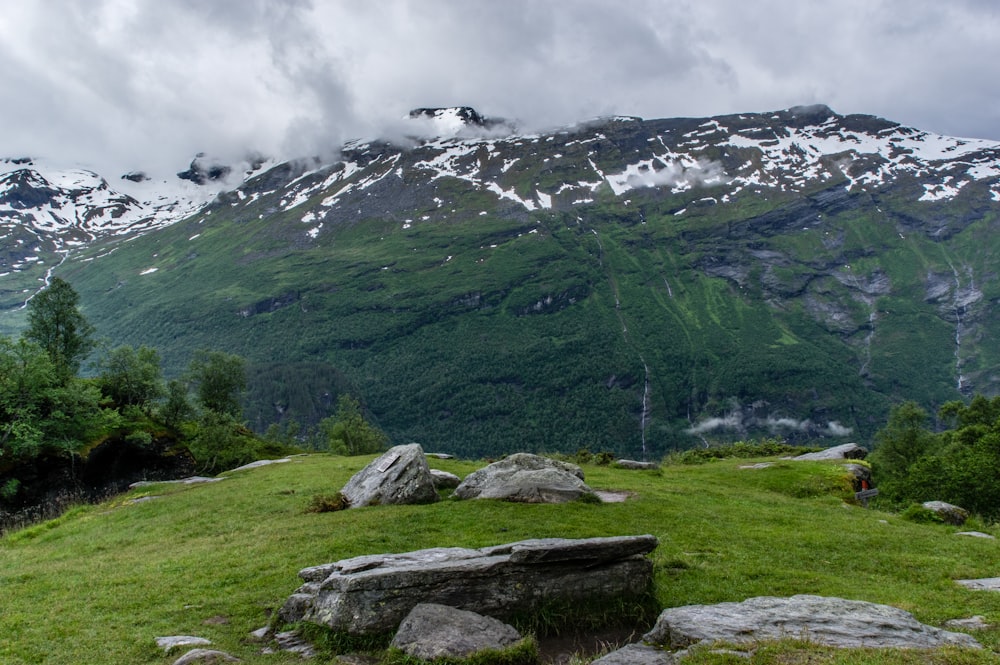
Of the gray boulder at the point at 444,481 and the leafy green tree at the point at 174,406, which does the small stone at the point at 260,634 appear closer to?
the gray boulder at the point at 444,481

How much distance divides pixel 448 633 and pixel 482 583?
1.95 metres

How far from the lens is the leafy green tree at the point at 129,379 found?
64.7 meters

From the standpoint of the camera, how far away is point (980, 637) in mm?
12281

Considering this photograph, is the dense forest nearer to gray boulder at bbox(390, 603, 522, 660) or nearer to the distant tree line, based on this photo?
the distant tree line

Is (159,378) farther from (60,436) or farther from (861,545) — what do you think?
(861,545)

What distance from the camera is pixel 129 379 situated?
64.9 metres

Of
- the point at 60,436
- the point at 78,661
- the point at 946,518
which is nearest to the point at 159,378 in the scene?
the point at 60,436

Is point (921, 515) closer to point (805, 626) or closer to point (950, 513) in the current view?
point (950, 513)

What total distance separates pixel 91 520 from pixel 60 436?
19.7 meters

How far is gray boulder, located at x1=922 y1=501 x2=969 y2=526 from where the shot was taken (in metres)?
28.6

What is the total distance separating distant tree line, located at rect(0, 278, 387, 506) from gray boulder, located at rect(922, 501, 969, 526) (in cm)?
5769

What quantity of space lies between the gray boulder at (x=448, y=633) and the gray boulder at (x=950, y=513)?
84.1 feet

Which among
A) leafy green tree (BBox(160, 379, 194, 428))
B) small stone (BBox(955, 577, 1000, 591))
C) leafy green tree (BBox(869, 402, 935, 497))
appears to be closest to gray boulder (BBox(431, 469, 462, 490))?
small stone (BBox(955, 577, 1000, 591))

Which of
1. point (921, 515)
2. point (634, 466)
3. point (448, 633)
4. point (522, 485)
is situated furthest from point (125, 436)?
→ point (921, 515)
